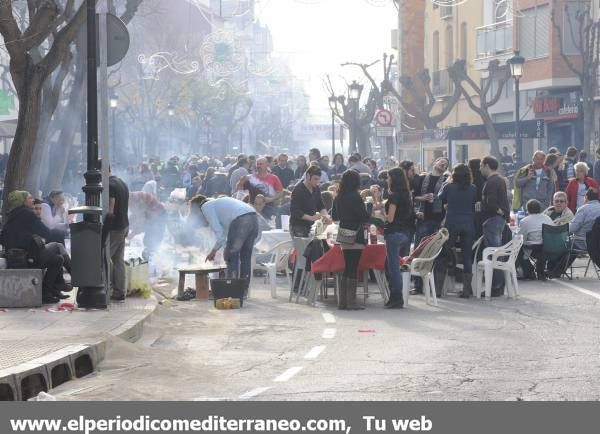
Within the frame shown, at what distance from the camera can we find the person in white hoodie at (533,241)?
21.3 m

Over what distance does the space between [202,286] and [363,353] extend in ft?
19.9

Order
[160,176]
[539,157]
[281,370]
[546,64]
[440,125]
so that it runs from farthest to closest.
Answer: [440,125]
[546,64]
[160,176]
[539,157]
[281,370]

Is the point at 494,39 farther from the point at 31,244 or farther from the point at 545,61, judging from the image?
the point at 31,244

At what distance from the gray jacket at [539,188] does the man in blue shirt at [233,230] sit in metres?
7.78

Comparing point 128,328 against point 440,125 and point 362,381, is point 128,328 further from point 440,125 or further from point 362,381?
point 440,125

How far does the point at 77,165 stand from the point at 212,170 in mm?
18666

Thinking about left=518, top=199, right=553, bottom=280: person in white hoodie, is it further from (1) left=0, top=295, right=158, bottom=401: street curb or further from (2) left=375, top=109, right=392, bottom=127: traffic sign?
(2) left=375, top=109, right=392, bottom=127: traffic sign

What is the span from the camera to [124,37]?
1747 centimetres

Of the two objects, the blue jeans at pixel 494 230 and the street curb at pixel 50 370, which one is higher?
the blue jeans at pixel 494 230

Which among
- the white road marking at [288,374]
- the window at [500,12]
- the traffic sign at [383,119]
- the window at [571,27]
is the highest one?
the window at [500,12]

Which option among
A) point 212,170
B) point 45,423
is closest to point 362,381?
point 45,423

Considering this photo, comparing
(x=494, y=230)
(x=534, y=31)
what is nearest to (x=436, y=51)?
(x=534, y=31)

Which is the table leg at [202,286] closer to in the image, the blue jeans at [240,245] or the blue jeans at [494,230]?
the blue jeans at [240,245]

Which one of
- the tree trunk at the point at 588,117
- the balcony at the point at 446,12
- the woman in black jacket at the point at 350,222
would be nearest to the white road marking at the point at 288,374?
the woman in black jacket at the point at 350,222
